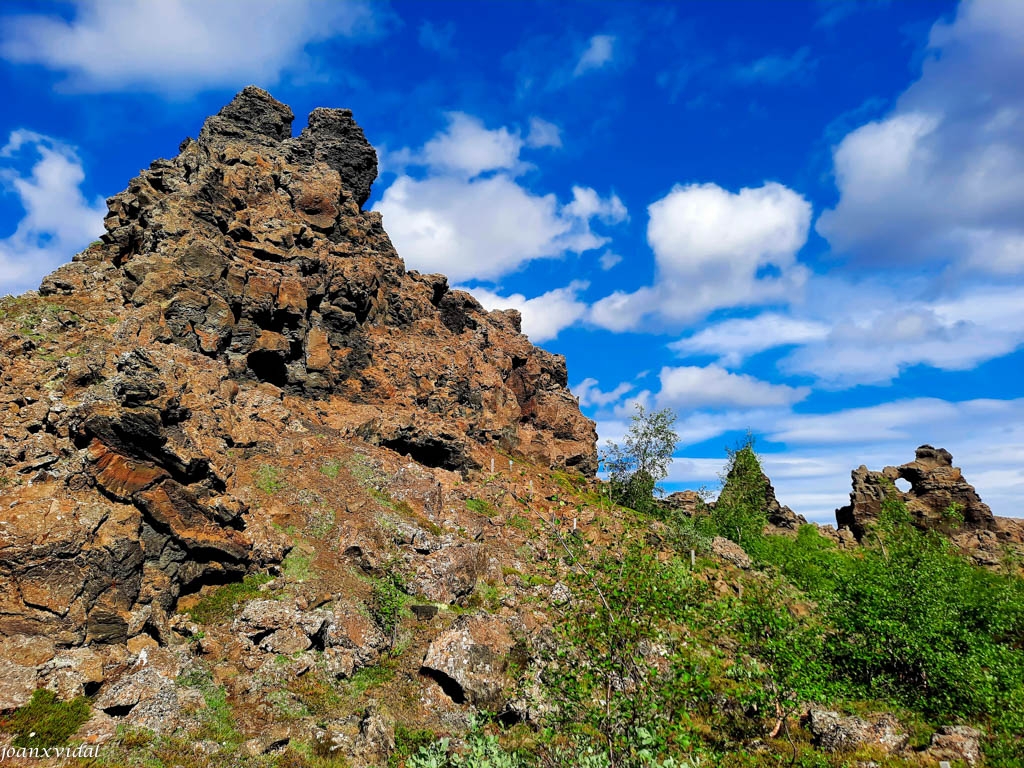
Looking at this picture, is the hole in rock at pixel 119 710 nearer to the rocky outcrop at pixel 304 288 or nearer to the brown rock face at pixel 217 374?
the brown rock face at pixel 217 374

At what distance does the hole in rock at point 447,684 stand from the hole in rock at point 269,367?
30.2 m

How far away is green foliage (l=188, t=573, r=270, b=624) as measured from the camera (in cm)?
2330

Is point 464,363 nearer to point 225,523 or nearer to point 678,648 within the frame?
point 225,523

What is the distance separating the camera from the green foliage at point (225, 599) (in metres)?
23.3

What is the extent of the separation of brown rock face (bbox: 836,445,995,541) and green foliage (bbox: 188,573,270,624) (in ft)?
283

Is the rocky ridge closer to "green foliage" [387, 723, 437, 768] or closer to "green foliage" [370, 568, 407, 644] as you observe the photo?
"green foliage" [370, 568, 407, 644]

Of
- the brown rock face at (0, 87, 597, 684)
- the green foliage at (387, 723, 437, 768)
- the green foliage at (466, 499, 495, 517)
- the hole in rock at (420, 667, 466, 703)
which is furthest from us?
the green foliage at (466, 499, 495, 517)

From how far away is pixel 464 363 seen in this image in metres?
64.6

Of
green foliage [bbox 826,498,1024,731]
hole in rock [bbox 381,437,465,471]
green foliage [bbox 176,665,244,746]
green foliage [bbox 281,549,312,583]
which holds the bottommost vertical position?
green foliage [bbox 176,665,244,746]

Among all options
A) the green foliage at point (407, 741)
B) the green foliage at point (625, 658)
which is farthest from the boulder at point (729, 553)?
the green foliage at point (625, 658)

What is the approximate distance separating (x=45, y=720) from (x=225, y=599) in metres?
9.52

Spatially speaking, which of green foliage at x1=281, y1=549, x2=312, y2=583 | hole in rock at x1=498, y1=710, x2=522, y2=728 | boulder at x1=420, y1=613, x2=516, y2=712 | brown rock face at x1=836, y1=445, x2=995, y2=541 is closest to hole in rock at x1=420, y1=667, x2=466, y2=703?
boulder at x1=420, y1=613, x2=516, y2=712

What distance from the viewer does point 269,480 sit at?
109ft

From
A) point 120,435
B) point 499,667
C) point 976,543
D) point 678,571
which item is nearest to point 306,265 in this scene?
point 120,435
